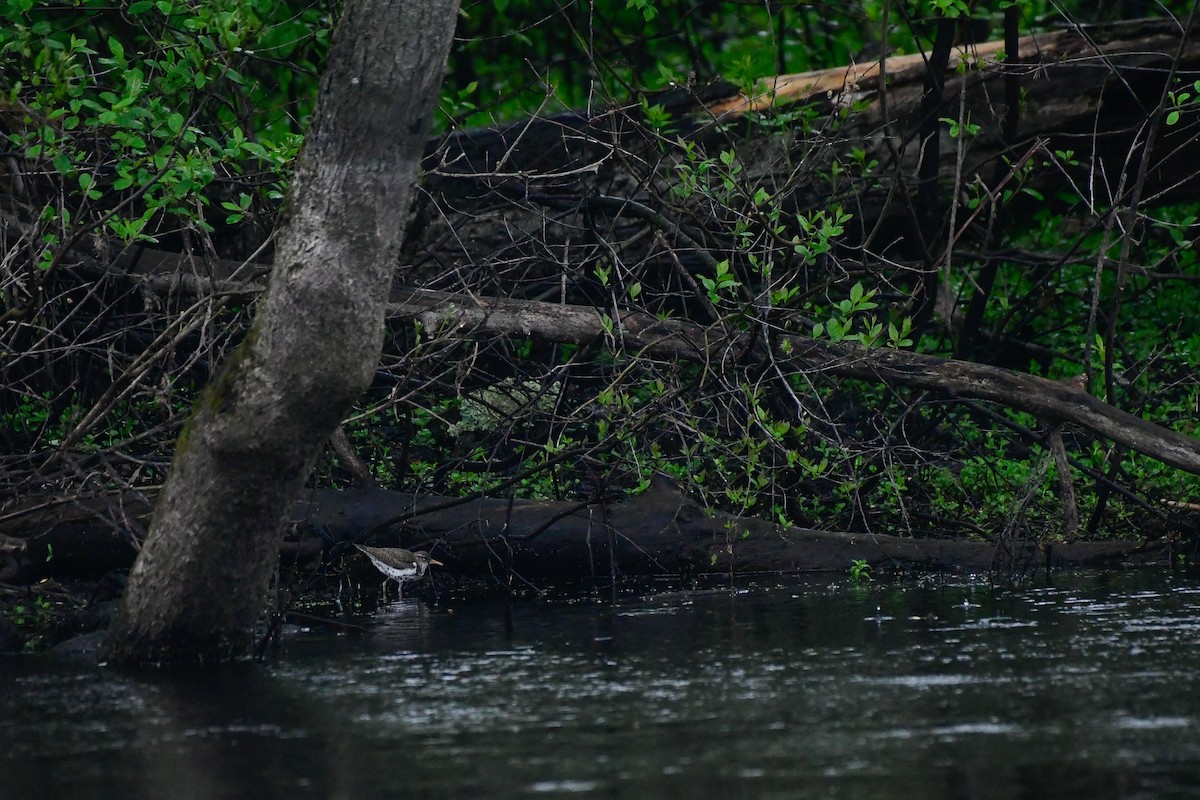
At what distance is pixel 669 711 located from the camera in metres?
5.12

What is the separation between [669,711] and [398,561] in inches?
139

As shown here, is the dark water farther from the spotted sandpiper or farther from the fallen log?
the fallen log

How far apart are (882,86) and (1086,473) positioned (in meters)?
2.73

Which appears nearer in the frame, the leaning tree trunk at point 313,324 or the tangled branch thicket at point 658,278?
the leaning tree trunk at point 313,324

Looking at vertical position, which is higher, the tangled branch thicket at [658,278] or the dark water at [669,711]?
the tangled branch thicket at [658,278]

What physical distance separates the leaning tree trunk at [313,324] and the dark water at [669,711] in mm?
539

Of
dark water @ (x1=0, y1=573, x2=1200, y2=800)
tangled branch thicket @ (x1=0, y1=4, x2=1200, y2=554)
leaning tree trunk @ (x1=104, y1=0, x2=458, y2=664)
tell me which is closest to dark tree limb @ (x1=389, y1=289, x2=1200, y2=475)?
tangled branch thicket @ (x1=0, y1=4, x2=1200, y2=554)

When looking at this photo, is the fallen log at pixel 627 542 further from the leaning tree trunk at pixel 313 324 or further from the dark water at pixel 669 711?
the leaning tree trunk at pixel 313 324

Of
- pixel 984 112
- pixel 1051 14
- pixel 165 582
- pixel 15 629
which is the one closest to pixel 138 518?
pixel 15 629

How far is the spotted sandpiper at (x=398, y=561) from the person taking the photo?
27.5ft

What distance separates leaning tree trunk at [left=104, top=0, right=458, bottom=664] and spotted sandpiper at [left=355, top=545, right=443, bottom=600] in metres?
2.16

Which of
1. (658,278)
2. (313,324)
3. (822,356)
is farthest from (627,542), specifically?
(313,324)

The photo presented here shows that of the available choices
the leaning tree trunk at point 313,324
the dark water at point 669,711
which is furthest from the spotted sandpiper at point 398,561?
the leaning tree trunk at point 313,324

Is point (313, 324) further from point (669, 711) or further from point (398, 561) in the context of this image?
point (398, 561)
